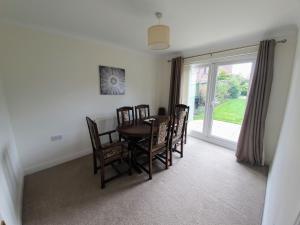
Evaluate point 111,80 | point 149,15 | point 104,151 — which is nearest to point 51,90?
point 111,80

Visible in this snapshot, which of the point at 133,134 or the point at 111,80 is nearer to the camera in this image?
the point at 133,134

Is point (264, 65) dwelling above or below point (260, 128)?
above

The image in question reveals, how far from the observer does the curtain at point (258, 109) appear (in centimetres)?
241

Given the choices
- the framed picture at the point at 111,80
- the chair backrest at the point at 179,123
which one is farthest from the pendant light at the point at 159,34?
the framed picture at the point at 111,80

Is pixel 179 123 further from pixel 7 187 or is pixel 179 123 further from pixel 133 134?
pixel 7 187

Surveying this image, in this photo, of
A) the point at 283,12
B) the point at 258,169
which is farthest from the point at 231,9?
the point at 258,169

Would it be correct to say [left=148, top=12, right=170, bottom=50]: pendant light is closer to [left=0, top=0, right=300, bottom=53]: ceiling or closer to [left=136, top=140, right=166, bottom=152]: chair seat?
[left=0, top=0, right=300, bottom=53]: ceiling

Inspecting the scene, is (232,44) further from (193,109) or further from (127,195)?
(127,195)

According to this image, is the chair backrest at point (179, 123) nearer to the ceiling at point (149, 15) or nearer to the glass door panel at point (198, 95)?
the glass door panel at point (198, 95)

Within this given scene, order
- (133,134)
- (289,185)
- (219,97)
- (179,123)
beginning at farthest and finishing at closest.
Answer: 1. (219,97)
2. (179,123)
3. (133,134)
4. (289,185)

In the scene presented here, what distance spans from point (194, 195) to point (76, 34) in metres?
3.37

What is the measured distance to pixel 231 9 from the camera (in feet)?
5.66

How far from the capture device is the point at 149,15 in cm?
191

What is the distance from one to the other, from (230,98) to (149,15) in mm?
2521
